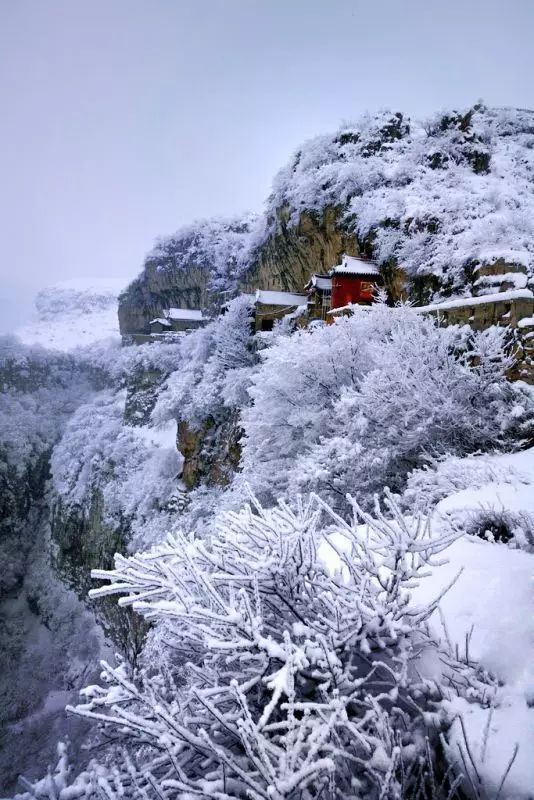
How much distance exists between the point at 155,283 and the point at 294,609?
117ft

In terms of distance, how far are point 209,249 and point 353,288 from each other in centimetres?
2094

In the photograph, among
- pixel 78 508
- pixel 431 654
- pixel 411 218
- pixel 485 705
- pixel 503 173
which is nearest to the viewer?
pixel 485 705

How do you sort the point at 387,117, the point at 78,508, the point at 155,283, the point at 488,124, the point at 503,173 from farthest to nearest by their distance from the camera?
the point at 155,283, the point at 78,508, the point at 387,117, the point at 488,124, the point at 503,173

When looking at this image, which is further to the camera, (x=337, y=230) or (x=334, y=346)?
(x=337, y=230)

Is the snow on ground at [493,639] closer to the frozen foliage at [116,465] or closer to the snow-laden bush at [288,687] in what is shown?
the snow-laden bush at [288,687]

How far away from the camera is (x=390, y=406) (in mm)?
7258

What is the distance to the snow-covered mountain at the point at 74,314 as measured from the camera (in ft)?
140

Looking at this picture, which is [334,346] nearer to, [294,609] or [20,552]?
[294,609]

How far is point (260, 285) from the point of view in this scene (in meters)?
22.8

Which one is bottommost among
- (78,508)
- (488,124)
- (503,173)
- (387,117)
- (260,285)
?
(78,508)

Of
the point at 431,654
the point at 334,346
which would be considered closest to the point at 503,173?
the point at 334,346

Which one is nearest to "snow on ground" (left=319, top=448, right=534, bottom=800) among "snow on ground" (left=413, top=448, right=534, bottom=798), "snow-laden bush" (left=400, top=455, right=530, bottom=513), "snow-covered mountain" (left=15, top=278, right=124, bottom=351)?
"snow on ground" (left=413, top=448, right=534, bottom=798)

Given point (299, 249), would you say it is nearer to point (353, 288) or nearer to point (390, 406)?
point (353, 288)

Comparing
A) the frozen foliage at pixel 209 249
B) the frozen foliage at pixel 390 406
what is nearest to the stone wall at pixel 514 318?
the frozen foliage at pixel 390 406
